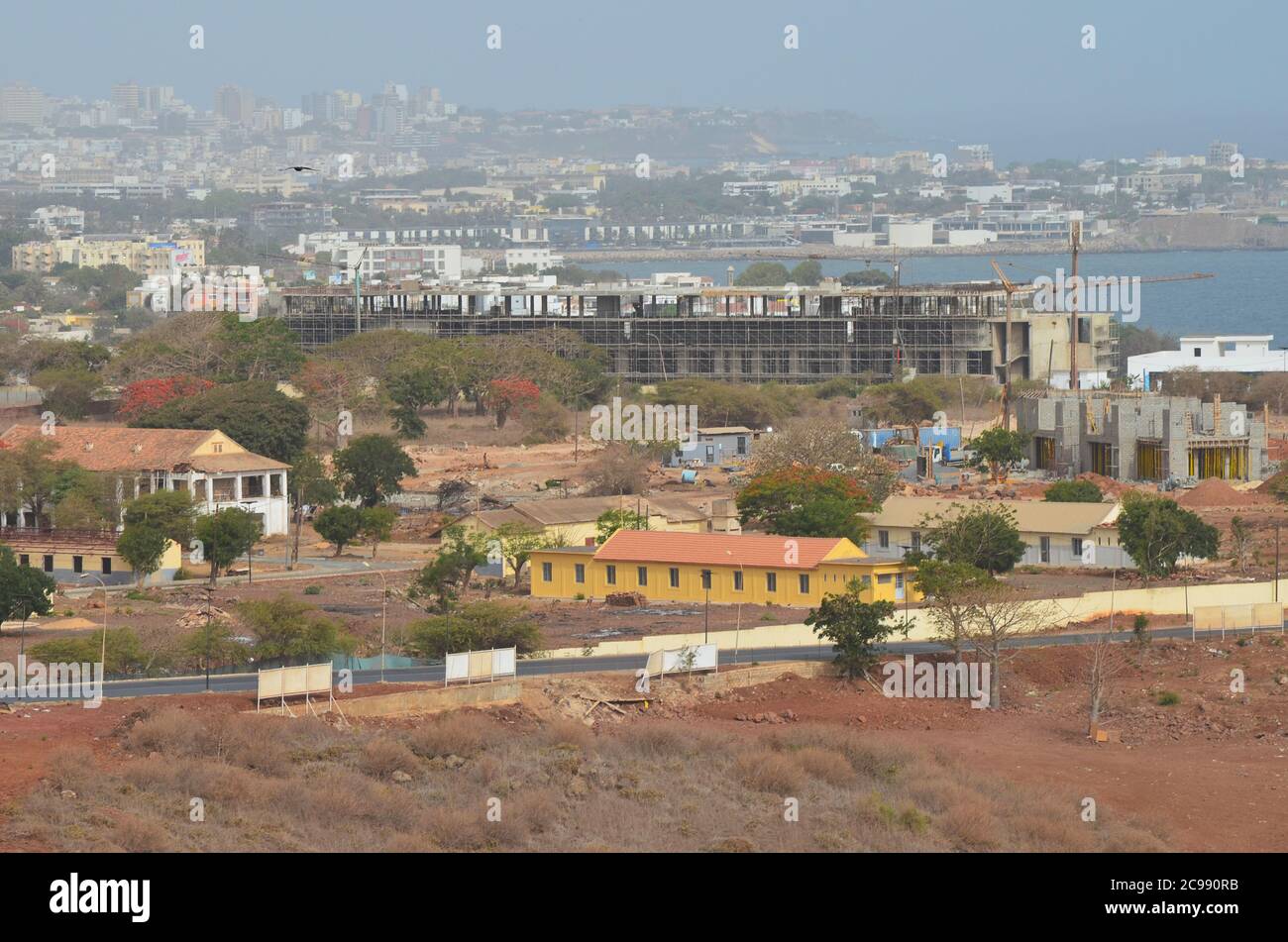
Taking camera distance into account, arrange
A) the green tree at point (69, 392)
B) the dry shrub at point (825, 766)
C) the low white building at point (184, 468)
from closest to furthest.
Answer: the dry shrub at point (825, 766) < the low white building at point (184, 468) < the green tree at point (69, 392)

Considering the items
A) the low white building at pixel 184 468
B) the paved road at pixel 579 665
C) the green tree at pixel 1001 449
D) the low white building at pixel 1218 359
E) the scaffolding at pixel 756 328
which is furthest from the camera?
the scaffolding at pixel 756 328

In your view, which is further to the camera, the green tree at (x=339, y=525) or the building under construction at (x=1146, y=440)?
the building under construction at (x=1146, y=440)

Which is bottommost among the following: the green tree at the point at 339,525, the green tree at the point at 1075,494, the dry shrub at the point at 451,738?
the green tree at the point at 339,525

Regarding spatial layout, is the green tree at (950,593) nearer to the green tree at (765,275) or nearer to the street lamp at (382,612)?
the street lamp at (382,612)

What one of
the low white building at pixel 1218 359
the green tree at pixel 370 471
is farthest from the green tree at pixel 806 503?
the low white building at pixel 1218 359

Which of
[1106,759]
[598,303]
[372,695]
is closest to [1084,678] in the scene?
[1106,759]
